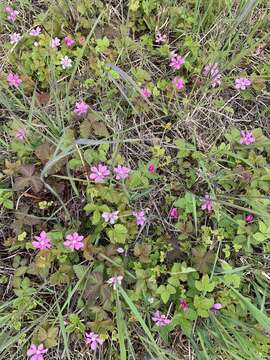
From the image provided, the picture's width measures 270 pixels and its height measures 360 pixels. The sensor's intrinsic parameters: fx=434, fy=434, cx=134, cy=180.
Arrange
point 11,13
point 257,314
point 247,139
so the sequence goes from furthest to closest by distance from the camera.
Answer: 1. point 11,13
2. point 247,139
3. point 257,314

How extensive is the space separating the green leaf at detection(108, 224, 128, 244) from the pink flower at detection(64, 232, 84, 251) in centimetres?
13

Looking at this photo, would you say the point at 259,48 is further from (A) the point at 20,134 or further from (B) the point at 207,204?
(A) the point at 20,134

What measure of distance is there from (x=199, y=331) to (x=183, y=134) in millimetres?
993

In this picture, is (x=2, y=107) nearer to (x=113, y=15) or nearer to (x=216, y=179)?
(x=113, y=15)

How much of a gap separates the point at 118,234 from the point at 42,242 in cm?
34

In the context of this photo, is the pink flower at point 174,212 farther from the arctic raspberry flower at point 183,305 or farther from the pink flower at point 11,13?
the pink flower at point 11,13

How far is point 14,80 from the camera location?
2.22m

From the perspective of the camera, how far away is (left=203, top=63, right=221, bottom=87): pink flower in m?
2.32

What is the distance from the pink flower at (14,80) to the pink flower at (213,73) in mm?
995

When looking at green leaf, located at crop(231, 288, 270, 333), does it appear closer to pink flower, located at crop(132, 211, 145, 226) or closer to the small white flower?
pink flower, located at crop(132, 211, 145, 226)

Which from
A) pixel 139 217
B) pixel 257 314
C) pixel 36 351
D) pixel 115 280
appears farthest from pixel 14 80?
pixel 257 314

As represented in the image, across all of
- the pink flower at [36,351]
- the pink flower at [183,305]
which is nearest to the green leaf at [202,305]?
the pink flower at [183,305]

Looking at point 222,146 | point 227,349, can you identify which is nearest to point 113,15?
point 222,146

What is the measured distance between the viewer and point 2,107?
7.64 feet
